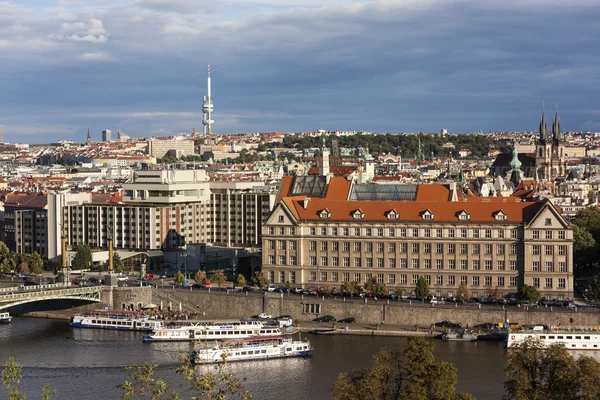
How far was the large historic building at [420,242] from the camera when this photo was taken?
84.2 metres

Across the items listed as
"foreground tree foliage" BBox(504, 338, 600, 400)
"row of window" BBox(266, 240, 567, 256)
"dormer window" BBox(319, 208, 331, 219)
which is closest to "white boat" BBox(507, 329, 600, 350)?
"row of window" BBox(266, 240, 567, 256)

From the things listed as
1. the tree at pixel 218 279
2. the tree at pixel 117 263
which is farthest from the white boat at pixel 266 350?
the tree at pixel 117 263

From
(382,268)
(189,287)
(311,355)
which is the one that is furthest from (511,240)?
(189,287)

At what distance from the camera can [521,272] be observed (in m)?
84.7

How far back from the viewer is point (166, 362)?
71.2 metres

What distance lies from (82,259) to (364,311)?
1311 inches

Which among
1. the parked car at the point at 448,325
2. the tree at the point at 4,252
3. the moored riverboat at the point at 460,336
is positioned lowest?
the moored riverboat at the point at 460,336

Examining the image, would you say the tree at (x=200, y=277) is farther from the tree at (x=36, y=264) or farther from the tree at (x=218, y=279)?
the tree at (x=36, y=264)

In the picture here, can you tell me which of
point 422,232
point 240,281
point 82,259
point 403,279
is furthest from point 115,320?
point 422,232

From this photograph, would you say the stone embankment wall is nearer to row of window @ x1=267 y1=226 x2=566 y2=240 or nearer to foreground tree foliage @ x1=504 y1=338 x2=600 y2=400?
row of window @ x1=267 y1=226 x2=566 y2=240

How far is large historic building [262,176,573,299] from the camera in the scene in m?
84.2

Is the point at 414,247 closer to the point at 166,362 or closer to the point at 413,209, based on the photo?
the point at 413,209

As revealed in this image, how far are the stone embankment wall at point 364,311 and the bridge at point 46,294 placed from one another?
21.4 feet

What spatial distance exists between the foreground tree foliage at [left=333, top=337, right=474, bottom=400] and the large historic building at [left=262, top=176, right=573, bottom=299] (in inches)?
1242
